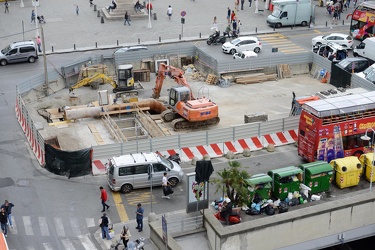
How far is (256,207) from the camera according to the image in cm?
3172

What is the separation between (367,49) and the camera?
176ft

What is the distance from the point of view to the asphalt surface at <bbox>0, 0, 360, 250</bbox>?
6044 centimetres

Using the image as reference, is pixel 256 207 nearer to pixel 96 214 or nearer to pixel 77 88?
pixel 96 214

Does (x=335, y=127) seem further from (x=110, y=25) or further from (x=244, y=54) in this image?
(x=110, y=25)

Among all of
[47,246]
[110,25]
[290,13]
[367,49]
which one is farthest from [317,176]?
[110,25]

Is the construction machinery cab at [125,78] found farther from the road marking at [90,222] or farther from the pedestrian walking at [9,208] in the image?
the pedestrian walking at [9,208]

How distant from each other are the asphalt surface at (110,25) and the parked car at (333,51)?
803 centimetres

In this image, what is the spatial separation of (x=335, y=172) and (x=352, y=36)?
29384 mm

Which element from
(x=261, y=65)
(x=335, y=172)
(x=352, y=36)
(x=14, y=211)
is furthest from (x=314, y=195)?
(x=352, y=36)

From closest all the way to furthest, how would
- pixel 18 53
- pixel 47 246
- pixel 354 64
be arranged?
pixel 47 246
pixel 354 64
pixel 18 53

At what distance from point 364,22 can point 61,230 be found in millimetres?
38231

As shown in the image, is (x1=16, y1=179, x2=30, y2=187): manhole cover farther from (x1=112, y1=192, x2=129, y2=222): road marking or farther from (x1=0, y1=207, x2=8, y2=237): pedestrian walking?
(x1=0, y1=207, x2=8, y2=237): pedestrian walking

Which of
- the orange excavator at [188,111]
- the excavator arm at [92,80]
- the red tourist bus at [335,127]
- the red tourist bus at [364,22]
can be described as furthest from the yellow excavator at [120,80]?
the red tourist bus at [364,22]

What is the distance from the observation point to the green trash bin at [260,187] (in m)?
31.7
